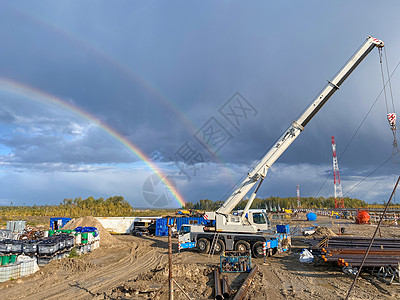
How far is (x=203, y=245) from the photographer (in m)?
18.6

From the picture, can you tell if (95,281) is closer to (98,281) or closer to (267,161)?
(98,281)

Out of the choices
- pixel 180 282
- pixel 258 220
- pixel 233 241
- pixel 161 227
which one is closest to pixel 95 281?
pixel 180 282

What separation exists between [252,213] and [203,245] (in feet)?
13.3

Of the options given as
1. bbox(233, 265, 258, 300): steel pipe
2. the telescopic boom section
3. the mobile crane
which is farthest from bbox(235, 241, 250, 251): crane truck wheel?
bbox(233, 265, 258, 300): steel pipe

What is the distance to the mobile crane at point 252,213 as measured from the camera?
16.8 m

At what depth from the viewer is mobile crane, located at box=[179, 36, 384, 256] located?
1678 cm

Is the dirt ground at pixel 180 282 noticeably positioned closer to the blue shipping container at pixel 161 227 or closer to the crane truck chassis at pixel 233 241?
the crane truck chassis at pixel 233 241

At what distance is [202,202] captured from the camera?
141 metres

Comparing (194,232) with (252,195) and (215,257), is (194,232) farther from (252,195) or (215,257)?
(252,195)

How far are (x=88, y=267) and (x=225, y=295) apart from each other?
9.34 metres

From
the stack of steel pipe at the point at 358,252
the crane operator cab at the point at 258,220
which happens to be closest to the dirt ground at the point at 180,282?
the stack of steel pipe at the point at 358,252

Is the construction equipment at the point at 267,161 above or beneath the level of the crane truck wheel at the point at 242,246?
above

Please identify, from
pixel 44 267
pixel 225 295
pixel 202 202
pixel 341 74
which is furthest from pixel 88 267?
pixel 202 202

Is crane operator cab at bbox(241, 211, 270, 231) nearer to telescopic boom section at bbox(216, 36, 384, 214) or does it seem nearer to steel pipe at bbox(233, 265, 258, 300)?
telescopic boom section at bbox(216, 36, 384, 214)
